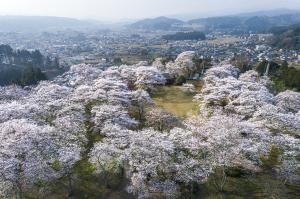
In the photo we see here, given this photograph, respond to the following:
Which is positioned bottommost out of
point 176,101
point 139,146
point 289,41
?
point 289,41

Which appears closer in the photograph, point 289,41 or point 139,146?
point 139,146

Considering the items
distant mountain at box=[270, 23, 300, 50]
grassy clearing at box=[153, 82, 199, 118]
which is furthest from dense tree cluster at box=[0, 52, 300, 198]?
distant mountain at box=[270, 23, 300, 50]

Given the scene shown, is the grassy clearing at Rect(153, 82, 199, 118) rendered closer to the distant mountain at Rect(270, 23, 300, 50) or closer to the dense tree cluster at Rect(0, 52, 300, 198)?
the dense tree cluster at Rect(0, 52, 300, 198)

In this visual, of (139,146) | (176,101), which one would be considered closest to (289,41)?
(176,101)

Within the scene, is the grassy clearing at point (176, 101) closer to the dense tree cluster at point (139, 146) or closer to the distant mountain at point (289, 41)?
the dense tree cluster at point (139, 146)

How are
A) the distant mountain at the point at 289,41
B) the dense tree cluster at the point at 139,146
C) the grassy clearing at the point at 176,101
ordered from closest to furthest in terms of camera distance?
the dense tree cluster at the point at 139,146 < the grassy clearing at the point at 176,101 < the distant mountain at the point at 289,41

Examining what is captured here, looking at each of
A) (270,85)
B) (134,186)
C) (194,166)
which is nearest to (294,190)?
(194,166)

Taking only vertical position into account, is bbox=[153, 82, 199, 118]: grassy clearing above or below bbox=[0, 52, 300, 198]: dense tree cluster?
below

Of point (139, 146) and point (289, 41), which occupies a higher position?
point (139, 146)

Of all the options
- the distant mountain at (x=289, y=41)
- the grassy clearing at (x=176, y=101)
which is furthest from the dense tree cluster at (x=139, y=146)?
the distant mountain at (x=289, y=41)

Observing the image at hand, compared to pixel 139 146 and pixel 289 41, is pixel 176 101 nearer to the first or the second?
pixel 139 146

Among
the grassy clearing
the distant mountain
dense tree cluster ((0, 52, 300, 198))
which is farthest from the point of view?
the distant mountain
